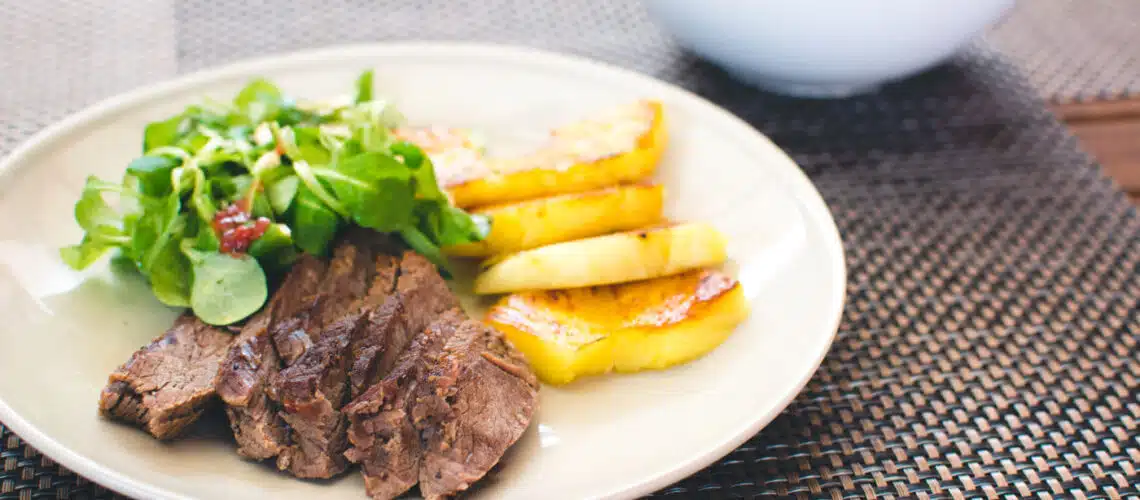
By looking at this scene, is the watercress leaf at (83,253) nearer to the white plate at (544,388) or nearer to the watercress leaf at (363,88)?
the white plate at (544,388)

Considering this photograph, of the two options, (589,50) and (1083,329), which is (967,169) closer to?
(1083,329)

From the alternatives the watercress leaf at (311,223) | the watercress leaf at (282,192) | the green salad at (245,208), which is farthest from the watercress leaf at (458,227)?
the watercress leaf at (282,192)

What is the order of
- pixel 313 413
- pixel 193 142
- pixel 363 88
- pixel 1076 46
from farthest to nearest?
1. pixel 1076 46
2. pixel 363 88
3. pixel 193 142
4. pixel 313 413

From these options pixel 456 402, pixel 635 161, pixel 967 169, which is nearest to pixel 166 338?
pixel 456 402

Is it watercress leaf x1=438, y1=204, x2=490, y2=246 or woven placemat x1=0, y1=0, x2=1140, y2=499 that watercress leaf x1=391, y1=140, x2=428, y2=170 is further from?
woven placemat x1=0, y1=0, x2=1140, y2=499

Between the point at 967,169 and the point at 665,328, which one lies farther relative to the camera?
the point at 967,169

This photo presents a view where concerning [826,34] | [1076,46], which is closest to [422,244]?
[826,34]

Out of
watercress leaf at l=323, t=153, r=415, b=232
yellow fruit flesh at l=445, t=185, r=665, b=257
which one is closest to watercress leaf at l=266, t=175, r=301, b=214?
watercress leaf at l=323, t=153, r=415, b=232

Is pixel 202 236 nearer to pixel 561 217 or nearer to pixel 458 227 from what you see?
pixel 458 227
